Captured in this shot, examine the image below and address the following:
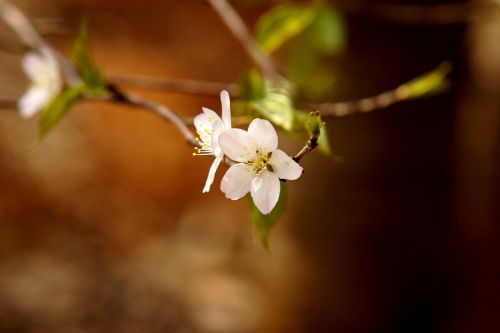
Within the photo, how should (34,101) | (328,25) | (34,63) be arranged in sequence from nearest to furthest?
(34,101), (34,63), (328,25)

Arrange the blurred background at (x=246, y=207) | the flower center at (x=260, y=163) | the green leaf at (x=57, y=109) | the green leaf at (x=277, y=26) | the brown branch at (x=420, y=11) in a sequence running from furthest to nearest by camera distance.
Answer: the blurred background at (x=246, y=207), the brown branch at (x=420, y=11), the green leaf at (x=277, y=26), the green leaf at (x=57, y=109), the flower center at (x=260, y=163)

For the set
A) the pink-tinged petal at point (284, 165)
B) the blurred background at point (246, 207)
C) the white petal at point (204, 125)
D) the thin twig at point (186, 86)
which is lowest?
the pink-tinged petal at point (284, 165)

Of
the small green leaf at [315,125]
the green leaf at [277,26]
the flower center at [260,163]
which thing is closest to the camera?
the small green leaf at [315,125]

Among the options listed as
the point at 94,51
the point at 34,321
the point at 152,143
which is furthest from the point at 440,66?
the point at 34,321

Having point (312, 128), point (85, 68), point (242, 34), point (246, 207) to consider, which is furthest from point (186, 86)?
point (246, 207)

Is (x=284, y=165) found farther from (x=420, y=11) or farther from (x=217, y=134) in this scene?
(x=420, y=11)

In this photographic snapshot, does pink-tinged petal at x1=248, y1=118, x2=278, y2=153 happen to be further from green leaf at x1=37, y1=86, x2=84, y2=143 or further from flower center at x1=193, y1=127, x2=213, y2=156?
green leaf at x1=37, y1=86, x2=84, y2=143

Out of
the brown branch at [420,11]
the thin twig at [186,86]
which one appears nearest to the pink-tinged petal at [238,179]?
the thin twig at [186,86]

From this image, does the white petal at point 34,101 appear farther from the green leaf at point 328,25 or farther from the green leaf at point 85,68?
the green leaf at point 328,25
